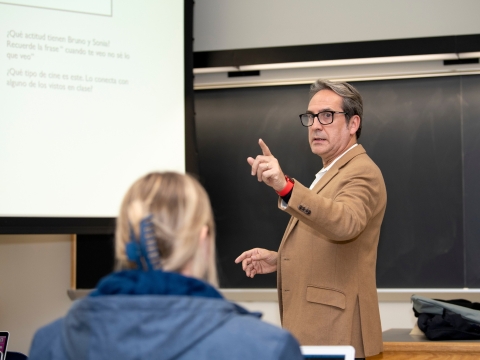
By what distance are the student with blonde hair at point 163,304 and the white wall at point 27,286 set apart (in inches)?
96.6

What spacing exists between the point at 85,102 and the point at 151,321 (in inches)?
73.5

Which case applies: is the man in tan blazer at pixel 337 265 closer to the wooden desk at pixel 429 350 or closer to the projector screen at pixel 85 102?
the wooden desk at pixel 429 350

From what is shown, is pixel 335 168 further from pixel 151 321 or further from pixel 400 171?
pixel 151 321

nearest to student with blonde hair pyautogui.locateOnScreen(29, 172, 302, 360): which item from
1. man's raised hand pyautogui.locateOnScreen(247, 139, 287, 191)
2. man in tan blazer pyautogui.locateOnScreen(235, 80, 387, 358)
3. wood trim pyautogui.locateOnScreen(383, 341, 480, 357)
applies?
man's raised hand pyautogui.locateOnScreen(247, 139, 287, 191)

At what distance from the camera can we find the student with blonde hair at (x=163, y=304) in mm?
885

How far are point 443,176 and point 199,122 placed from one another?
1429 mm

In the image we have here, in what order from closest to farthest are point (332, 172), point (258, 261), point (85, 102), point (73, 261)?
point (332, 172)
point (258, 261)
point (85, 102)
point (73, 261)

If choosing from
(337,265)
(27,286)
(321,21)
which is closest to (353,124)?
(337,265)

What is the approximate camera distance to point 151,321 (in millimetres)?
884

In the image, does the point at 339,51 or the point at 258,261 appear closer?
the point at 258,261

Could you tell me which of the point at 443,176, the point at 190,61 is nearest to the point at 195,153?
the point at 190,61

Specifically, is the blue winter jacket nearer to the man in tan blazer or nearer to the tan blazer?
the man in tan blazer

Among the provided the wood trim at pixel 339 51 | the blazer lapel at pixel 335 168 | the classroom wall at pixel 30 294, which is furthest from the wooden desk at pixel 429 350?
the wood trim at pixel 339 51

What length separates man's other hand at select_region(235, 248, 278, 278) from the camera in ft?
7.68
